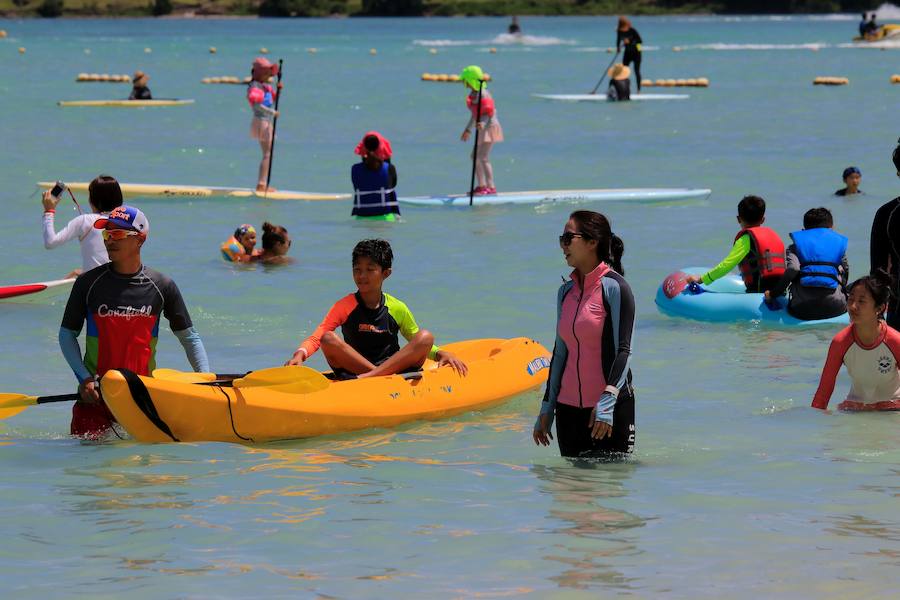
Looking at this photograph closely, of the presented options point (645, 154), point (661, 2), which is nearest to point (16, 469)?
point (645, 154)

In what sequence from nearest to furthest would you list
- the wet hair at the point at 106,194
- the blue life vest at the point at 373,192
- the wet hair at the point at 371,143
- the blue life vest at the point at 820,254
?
the wet hair at the point at 106,194 → the blue life vest at the point at 820,254 → the wet hair at the point at 371,143 → the blue life vest at the point at 373,192

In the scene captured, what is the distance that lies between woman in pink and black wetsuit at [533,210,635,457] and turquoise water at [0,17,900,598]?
47 cm

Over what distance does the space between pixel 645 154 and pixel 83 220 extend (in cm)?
2159

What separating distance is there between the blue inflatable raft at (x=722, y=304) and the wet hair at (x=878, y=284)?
4.15 meters

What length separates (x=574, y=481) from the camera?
26.2 ft

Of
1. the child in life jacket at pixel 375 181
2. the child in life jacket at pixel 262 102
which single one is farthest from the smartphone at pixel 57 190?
the child in life jacket at pixel 262 102

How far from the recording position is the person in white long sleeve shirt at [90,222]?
29.6 ft

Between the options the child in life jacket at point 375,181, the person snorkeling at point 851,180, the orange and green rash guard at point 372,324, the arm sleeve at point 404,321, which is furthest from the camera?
the person snorkeling at point 851,180

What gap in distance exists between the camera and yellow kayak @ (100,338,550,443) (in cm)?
841

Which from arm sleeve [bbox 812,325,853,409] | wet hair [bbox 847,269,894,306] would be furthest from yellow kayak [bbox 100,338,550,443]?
wet hair [bbox 847,269,894,306]

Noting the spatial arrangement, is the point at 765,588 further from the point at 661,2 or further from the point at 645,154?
the point at 661,2

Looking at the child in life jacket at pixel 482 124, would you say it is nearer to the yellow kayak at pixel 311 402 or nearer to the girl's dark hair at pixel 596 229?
the yellow kayak at pixel 311 402

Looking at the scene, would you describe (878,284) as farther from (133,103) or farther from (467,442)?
(133,103)

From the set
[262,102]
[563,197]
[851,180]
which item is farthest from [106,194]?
[851,180]
